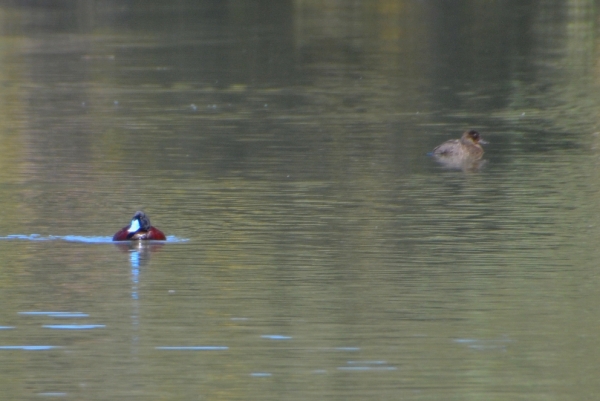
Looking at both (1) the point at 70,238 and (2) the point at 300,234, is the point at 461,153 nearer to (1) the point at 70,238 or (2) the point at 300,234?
(2) the point at 300,234

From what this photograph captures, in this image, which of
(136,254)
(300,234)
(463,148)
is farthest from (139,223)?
(463,148)

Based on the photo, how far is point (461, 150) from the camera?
20.5m

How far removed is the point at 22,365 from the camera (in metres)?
10.2

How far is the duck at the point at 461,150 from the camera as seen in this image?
20.5 m

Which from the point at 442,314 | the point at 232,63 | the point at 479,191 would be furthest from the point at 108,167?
the point at 232,63

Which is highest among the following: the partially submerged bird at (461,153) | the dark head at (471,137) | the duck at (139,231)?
the duck at (139,231)

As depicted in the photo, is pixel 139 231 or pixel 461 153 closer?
pixel 139 231

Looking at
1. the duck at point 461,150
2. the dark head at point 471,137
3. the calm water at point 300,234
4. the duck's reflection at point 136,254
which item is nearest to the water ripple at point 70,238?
the calm water at point 300,234

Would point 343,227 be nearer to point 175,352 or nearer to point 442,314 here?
point 442,314

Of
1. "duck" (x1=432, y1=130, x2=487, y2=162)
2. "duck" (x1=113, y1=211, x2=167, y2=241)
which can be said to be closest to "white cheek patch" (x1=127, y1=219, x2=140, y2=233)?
"duck" (x1=113, y1=211, x2=167, y2=241)

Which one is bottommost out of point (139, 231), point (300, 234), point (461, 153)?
point (461, 153)

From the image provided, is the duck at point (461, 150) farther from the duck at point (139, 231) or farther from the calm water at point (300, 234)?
the duck at point (139, 231)

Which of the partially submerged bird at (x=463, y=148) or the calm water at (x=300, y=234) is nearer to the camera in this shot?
the calm water at (x=300, y=234)

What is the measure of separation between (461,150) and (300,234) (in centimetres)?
608
